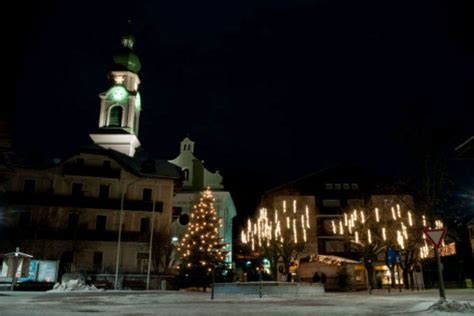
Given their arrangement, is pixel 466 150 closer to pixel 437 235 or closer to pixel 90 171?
pixel 437 235

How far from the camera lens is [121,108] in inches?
2437

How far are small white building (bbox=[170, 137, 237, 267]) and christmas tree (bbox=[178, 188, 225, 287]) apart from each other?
17198mm

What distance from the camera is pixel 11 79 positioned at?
884cm

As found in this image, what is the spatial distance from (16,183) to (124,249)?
13098 mm

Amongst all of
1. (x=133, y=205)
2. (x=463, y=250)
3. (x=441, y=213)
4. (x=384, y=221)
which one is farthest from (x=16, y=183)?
(x=463, y=250)

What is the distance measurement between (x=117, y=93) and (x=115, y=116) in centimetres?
330

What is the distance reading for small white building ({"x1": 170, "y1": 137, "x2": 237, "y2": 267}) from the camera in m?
56.8

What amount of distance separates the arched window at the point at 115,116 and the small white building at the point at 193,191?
31.5 feet

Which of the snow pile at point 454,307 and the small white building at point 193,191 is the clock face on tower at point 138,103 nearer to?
the small white building at point 193,191

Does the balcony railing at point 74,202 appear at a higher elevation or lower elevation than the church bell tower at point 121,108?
lower

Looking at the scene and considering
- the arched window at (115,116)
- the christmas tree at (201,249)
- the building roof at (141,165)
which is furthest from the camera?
the arched window at (115,116)

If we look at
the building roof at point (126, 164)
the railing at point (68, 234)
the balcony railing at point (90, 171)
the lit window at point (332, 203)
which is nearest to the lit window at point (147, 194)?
the building roof at point (126, 164)

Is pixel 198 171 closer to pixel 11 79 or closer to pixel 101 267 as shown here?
pixel 101 267

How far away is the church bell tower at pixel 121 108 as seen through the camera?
60.1 meters
